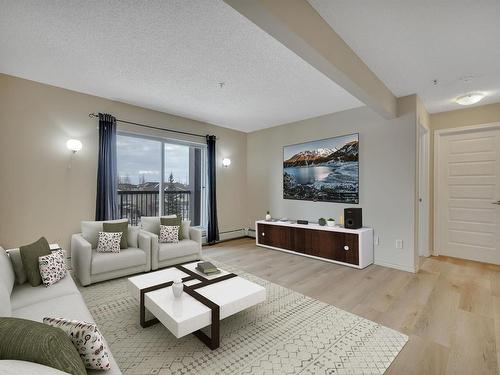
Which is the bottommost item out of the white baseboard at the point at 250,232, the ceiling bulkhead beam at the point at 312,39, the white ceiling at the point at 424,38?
the white baseboard at the point at 250,232

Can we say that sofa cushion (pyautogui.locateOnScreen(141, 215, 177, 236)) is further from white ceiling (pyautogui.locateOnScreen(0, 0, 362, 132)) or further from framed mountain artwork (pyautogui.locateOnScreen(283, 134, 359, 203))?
framed mountain artwork (pyautogui.locateOnScreen(283, 134, 359, 203))

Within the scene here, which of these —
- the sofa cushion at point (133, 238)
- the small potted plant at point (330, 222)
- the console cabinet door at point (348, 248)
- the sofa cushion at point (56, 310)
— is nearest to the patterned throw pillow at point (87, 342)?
the sofa cushion at point (56, 310)

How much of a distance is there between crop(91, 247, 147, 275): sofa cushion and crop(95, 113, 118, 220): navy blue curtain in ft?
2.43

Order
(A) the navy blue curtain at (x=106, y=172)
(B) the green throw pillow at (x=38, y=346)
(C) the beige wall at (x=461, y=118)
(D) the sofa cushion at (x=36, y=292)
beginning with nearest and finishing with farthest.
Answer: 1. (B) the green throw pillow at (x=38, y=346)
2. (D) the sofa cushion at (x=36, y=292)
3. (A) the navy blue curtain at (x=106, y=172)
4. (C) the beige wall at (x=461, y=118)

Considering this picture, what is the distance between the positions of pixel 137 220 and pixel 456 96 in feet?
18.3

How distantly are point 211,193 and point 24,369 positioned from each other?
4628mm

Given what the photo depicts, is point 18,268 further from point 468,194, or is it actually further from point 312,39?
point 468,194

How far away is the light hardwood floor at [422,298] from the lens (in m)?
1.89

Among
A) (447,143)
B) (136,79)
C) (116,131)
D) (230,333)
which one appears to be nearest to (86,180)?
(116,131)

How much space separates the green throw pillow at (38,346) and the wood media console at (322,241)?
12.1 ft

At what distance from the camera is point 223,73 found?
3.05m

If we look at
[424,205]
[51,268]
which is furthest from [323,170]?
[51,268]

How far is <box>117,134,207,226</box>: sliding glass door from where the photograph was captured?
4449 millimetres

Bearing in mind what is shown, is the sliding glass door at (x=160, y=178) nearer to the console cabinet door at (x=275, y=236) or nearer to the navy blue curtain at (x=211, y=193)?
the navy blue curtain at (x=211, y=193)
